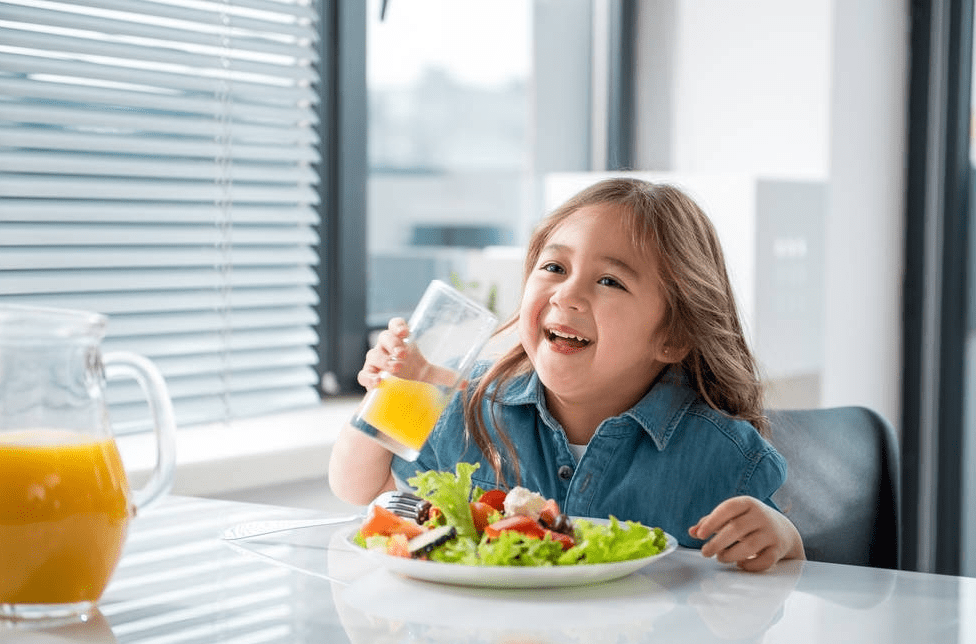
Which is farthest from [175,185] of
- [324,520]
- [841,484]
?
[841,484]

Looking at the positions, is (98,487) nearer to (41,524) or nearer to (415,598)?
(41,524)

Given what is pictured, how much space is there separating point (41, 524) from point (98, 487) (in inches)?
1.8

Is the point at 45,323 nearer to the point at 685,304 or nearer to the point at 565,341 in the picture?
the point at 565,341

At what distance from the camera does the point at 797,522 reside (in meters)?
1.53

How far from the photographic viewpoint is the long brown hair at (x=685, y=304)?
1.48 m

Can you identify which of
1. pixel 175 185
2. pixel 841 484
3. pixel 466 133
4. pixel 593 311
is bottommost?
pixel 841 484

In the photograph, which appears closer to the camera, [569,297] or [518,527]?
[518,527]

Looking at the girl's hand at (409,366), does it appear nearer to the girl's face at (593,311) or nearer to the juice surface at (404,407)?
the juice surface at (404,407)

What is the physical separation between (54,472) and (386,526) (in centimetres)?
30

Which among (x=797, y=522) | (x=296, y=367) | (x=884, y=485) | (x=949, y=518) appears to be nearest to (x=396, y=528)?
(x=797, y=522)

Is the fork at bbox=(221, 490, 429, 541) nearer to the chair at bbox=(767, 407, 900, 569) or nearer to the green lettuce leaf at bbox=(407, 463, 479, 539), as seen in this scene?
the green lettuce leaf at bbox=(407, 463, 479, 539)

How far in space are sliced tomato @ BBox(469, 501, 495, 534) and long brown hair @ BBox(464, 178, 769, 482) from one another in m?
0.43

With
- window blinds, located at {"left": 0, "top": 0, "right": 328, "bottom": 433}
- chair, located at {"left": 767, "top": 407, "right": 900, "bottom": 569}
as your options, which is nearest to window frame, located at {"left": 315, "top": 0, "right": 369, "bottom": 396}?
window blinds, located at {"left": 0, "top": 0, "right": 328, "bottom": 433}

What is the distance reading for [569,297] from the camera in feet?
4.50
